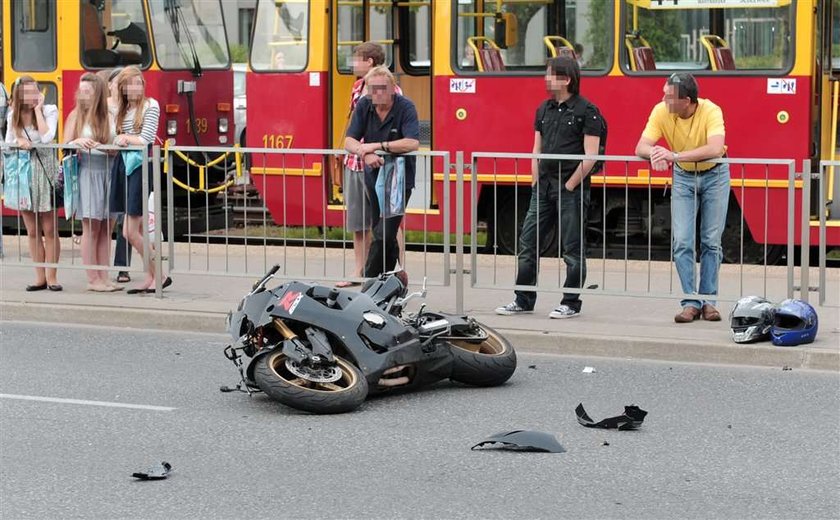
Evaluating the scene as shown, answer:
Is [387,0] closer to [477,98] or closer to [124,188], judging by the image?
[477,98]

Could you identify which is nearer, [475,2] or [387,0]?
[475,2]

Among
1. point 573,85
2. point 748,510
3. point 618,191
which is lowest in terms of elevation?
point 748,510

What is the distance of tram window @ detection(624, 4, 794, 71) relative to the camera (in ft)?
41.0

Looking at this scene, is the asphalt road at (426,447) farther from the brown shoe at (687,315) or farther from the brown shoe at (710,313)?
the brown shoe at (710,313)

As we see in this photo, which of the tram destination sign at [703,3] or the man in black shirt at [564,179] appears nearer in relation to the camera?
the man in black shirt at [564,179]

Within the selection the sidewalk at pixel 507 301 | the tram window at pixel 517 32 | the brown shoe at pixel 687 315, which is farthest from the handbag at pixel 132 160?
the brown shoe at pixel 687 315

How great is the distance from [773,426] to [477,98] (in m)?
6.82

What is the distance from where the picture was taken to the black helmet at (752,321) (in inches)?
355

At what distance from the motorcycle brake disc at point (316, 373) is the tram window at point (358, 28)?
24.1 ft

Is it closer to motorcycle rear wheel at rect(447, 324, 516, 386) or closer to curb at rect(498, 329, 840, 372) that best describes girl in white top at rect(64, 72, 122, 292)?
curb at rect(498, 329, 840, 372)

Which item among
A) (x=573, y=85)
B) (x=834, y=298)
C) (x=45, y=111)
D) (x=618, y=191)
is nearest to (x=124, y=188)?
(x=45, y=111)

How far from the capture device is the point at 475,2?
1352 centimetres

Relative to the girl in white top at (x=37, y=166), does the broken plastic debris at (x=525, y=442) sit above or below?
below

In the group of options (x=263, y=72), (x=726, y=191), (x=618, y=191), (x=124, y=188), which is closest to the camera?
(x=726, y=191)
